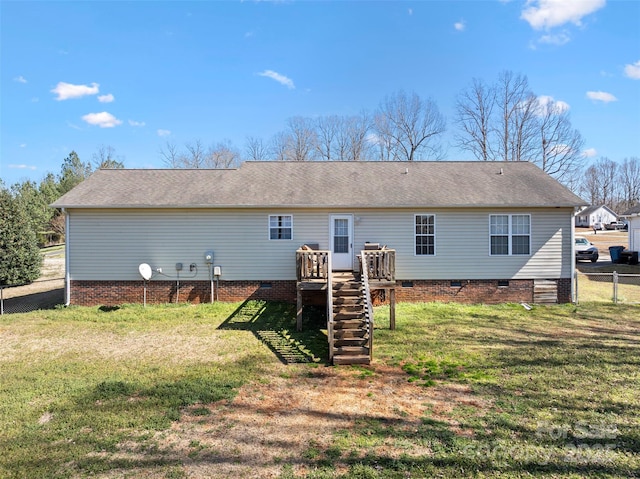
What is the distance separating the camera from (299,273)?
31.0ft

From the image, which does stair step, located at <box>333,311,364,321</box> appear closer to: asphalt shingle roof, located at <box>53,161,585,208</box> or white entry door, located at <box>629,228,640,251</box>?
asphalt shingle roof, located at <box>53,161,585,208</box>

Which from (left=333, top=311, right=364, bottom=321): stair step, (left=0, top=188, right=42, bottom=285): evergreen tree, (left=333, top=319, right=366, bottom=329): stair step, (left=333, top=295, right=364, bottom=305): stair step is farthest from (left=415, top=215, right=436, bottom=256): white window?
(left=0, top=188, right=42, bottom=285): evergreen tree

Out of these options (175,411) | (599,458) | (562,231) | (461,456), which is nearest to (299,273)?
(175,411)

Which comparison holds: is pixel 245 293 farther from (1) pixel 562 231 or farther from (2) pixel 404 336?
(1) pixel 562 231

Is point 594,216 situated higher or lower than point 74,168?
lower

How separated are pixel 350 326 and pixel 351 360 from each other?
79cm

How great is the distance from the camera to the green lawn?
3.77m

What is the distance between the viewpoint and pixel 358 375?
20.2 ft

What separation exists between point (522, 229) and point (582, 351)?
5.25 meters

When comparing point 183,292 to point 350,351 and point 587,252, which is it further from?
point 587,252

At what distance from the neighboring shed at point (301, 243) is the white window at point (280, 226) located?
3 cm

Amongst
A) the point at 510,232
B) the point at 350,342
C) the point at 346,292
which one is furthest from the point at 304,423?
the point at 510,232

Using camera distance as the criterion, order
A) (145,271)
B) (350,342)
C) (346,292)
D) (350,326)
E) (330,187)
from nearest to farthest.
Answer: (350,342), (350,326), (346,292), (145,271), (330,187)

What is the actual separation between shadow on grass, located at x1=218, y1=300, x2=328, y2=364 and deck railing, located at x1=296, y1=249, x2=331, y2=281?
1325 millimetres
